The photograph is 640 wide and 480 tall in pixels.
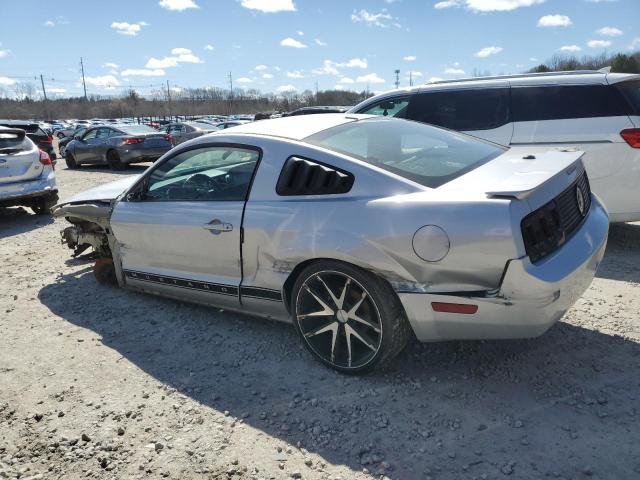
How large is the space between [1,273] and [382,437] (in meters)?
4.96

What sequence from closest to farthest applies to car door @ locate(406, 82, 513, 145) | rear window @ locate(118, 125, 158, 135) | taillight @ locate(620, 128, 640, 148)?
1. taillight @ locate(620, 128, 640, 148)
2. car door @ locate(406, 82, 513, 145)
3. rear window @ locate(118, 125, 158, 135)

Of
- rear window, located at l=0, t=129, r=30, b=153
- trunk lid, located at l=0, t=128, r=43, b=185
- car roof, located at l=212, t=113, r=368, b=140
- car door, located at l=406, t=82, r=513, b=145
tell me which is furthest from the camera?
rear window, located at l=0, t=129, r=30, b=153

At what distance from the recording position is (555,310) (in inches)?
102

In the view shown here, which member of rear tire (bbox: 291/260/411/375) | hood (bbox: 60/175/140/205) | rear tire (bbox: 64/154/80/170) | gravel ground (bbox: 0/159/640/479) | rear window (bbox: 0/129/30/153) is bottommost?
gravel ground (bbox: 0/159/640/479)

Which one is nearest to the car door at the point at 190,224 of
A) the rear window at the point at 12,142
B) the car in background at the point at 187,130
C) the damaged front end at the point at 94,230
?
the damaged front end at the point at 94,230

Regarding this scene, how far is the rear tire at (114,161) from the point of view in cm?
1552

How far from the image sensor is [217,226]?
347 cm

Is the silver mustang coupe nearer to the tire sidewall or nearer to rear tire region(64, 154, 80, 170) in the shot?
the tire sidewall

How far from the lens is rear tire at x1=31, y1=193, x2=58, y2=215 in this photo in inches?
340

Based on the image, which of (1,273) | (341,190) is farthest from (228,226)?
(1,273)

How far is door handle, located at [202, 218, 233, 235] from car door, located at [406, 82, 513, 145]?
352 centimetres

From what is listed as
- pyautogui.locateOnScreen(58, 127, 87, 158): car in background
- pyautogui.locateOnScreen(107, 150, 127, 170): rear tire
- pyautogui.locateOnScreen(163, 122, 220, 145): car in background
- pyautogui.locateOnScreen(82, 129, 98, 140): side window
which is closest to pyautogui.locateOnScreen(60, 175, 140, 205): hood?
pyautogui.locateOnScreen(107, 150, 127, 170): rear tire

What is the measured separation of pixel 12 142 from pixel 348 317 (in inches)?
291

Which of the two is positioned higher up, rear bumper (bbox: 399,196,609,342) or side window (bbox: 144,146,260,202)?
side window (bbox: 144,146,260,202)
